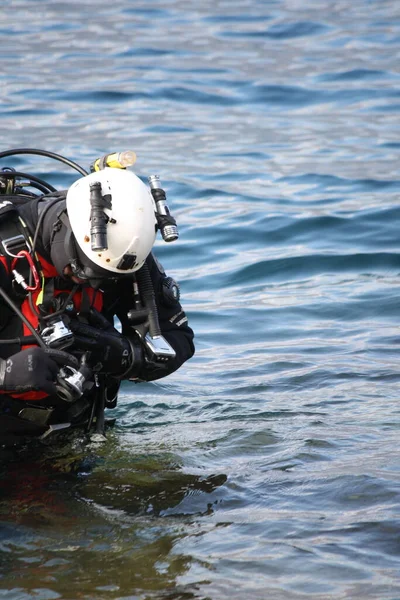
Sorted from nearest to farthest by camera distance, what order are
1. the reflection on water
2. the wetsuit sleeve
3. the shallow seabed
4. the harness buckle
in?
the reflection on water
the shallow seabed
the harness buckle
the wetsuit sleeve

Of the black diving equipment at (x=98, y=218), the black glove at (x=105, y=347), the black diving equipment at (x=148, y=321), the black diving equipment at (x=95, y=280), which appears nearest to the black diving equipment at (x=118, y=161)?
the black diving equipment at (x=95, y=280)

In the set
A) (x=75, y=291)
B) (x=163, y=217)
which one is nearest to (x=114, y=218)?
(x=163, y=217)

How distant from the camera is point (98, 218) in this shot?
12.5 feet

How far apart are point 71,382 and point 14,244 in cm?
58

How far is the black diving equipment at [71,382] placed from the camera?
12.6 feet

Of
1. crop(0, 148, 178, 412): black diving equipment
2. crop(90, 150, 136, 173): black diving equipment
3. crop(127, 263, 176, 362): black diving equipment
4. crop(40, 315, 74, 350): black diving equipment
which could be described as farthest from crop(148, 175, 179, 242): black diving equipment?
crop(40, 315, 74, 350): black diving equipment

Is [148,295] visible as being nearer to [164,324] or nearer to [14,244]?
[164,324]

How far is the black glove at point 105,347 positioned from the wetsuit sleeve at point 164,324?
83 millimetres

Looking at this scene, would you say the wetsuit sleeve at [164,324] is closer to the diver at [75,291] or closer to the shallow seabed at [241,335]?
the diver at [75,291]

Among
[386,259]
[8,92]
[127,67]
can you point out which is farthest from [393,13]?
[386,259]

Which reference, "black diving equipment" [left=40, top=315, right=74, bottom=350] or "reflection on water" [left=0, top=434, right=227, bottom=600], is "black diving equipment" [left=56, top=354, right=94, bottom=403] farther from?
"reflection on water" [left=0, top=434, right=227, bottom=600]

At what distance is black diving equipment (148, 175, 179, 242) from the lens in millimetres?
4000

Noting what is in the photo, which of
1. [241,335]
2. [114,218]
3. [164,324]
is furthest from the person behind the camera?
[241,335]

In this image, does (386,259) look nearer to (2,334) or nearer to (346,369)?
(346,369)
